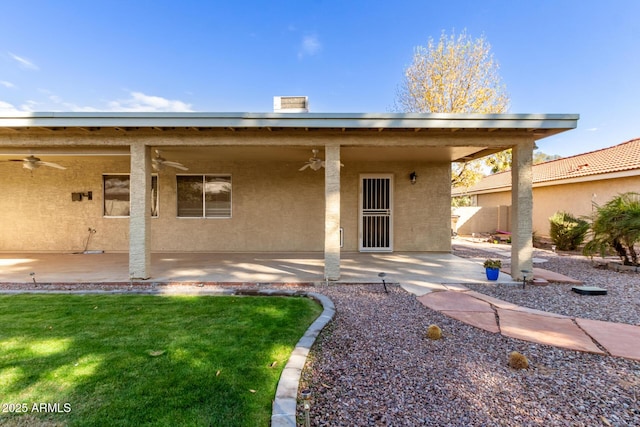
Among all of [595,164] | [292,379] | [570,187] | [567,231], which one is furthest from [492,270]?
[595,164]

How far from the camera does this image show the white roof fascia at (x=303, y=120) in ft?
15.9

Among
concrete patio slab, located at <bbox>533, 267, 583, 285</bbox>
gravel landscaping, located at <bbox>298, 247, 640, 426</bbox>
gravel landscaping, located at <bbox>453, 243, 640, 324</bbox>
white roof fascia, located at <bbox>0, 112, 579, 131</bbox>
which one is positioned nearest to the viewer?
gravel landscaping, located at <bbox>298, 247, 640, 426</bbox>

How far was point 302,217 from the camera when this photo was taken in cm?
901

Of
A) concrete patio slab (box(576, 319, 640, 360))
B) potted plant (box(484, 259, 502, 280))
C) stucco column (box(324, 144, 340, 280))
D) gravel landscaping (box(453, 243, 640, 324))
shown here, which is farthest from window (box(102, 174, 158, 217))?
concrete patio slab (box(576, 319, 640, 360))

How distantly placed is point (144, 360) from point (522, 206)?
6.05 m

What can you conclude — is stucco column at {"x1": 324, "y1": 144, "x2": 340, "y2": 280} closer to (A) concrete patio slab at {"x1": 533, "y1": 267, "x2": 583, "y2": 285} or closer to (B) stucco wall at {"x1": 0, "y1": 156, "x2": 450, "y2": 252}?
(B) stucco wall at {"x1": 0, "y1": 156, "x2": 450, "y2": 252}

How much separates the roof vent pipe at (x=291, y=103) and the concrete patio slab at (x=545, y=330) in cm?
614

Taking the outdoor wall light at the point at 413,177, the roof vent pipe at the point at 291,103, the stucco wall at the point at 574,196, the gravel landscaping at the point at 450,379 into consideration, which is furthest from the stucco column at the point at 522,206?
the stucco wall at the point at 574,196

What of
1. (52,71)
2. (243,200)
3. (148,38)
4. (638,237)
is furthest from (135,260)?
(52,71)

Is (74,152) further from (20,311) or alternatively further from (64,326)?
(64,326)

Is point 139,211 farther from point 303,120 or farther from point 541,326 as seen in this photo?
point 541,326

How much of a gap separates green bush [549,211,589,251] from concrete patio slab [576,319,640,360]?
304 inches

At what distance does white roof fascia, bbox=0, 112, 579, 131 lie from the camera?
191 inches

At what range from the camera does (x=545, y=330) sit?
11.2 ft
